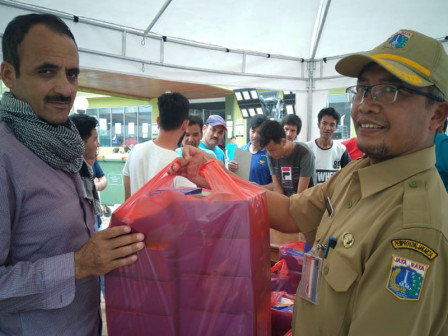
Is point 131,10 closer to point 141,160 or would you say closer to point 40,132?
point 141,160

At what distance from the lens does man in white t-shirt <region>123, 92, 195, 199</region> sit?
197 cm

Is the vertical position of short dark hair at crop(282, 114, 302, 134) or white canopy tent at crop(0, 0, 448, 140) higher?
white canopy tent at crop(0, 0, 448, 140)

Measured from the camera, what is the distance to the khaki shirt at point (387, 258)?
2.04 ft

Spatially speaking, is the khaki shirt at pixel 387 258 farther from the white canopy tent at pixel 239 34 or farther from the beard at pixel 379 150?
the white canopy tent at pixel 239 34

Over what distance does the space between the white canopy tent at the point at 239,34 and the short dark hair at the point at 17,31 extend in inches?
70.9

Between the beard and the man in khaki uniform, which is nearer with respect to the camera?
the man in khaki uniform

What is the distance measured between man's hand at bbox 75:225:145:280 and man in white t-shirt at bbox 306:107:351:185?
290 centimetres

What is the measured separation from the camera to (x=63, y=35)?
0.86 metres

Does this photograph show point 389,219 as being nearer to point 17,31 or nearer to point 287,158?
point 17,31

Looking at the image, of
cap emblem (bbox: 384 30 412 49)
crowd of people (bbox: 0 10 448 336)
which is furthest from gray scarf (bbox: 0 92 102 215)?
cap emblem (bbox: 384 30 412 49)

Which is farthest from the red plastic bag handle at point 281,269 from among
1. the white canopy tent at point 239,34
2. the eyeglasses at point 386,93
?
the white canopy tent at point 239,34


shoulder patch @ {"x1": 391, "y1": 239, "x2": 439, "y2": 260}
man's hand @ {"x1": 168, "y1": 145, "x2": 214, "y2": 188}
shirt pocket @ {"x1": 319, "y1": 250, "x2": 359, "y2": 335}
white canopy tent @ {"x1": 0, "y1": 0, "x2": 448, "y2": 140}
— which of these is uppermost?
white canopy tent @ {"x1": 0, "y1": 0, "x2": 448, "y2": 140}

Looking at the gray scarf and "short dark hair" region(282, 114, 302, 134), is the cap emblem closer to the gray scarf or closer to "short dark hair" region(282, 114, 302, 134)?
the gray scarf

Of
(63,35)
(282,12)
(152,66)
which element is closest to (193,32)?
(152,66)
